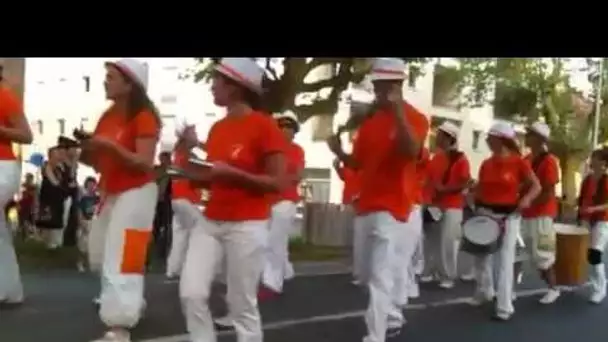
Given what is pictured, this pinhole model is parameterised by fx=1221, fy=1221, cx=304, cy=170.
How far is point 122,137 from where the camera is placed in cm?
340

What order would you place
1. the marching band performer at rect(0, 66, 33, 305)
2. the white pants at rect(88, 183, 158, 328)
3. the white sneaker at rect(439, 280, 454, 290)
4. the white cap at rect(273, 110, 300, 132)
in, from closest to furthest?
the white pants at rect(88, 183, 158, 328) → the marching band performer at rect(0, 66, 33, 305) → the white cap at rect(273, 110, 300, 132) → the white sneaker at rect(439, 280, 454, 290)

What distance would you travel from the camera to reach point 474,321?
13.3 feet

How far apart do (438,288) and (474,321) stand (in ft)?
0.71

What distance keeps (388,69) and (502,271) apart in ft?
3.92

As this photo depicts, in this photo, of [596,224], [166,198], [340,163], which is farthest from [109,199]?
[596,224]

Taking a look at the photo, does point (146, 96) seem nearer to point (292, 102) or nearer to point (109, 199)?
point (109, 199)

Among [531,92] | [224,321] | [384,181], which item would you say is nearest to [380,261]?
[384,181]

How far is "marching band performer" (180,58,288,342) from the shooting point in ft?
10.4

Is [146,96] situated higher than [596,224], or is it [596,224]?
[146,96]

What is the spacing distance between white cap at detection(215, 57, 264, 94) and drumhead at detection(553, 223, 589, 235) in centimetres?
156

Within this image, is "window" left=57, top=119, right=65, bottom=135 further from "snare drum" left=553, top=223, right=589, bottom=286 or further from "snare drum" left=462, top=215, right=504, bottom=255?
"snare drum" left=553, top=223, right=589, bottom=286

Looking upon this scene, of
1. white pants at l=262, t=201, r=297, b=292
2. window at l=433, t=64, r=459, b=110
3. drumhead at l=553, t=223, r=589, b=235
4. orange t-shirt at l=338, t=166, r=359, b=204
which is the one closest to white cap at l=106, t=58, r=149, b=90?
white pants at l=262, t=201, r=297, b=292
